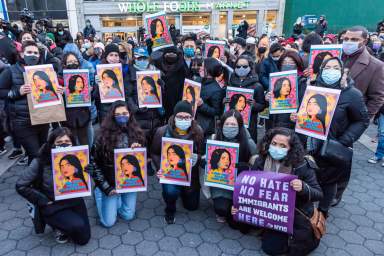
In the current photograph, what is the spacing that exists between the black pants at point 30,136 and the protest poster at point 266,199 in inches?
122

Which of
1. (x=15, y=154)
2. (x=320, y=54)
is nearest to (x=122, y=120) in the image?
(x=320, y=54)

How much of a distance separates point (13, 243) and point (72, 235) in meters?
0.78

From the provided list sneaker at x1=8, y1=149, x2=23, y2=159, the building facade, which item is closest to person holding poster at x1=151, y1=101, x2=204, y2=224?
sneaker at x1=8, y1=149, x2=23, y2=159

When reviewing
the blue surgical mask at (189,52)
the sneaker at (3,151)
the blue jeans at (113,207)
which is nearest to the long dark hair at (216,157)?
the blue jeans at (113,207)

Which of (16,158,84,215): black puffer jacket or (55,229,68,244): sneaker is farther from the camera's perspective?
(55,229,68,244): sneaker

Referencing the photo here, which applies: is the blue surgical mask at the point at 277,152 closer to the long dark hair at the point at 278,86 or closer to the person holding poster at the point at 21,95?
the long dark hair at the point at 278,86

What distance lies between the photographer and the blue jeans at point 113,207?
3.84 meters

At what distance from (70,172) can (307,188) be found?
8.43 ft

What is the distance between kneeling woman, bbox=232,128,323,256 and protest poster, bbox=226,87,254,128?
1248 millimetres

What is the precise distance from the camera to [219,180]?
370cm

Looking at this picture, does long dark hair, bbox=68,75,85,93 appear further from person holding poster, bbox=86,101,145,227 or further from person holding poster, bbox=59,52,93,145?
person holding poster, bbox=86,101,145,227

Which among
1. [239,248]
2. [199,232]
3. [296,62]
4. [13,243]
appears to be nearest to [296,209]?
[239,248]

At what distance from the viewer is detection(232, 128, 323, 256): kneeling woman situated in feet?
10.6

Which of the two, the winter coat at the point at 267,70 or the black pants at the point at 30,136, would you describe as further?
the winter coat at the point at 267,70
